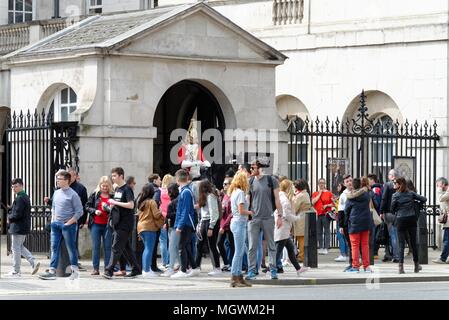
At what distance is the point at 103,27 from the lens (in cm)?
3128

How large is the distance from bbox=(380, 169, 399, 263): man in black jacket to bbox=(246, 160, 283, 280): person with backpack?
17.0ft

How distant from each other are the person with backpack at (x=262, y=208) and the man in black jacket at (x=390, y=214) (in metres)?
5.17

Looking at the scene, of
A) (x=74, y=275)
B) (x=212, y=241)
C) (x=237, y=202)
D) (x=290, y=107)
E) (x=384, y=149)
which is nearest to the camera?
(x=237, y=202)

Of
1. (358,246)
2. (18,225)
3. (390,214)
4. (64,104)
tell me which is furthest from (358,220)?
(64,104)

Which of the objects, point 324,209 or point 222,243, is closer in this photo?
point 222,243

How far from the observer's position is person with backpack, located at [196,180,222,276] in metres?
25.8

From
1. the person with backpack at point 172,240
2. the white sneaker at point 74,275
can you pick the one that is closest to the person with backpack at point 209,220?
the person with backpack at point 172,240

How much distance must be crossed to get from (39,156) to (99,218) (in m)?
4.17

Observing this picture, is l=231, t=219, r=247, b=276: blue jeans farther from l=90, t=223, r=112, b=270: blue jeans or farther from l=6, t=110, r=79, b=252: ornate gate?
l=6, t=110, r=79, b=252: ornate gate

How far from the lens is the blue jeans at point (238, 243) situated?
79.0 feet

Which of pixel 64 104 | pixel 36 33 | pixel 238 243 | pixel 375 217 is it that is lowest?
pixel 238 243

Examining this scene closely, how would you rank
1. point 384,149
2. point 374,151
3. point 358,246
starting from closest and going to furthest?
point 358,246 → point 384,149 → point 374,151

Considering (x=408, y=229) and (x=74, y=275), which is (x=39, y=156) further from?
(x=408, y=229)

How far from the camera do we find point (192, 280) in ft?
82.4
